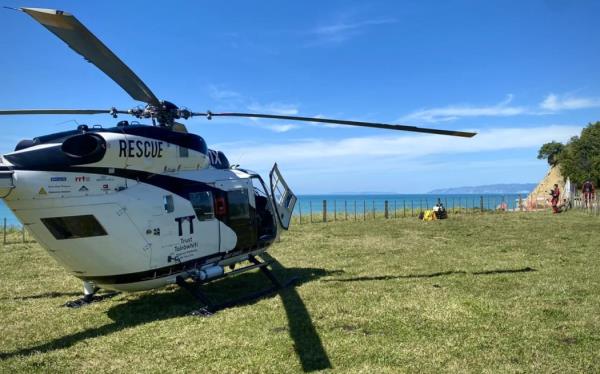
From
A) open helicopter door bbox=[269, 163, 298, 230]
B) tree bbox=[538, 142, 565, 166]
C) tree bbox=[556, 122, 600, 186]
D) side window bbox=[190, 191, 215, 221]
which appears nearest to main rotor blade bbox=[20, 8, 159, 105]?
side window bbox=[190, 191, 215, 221]

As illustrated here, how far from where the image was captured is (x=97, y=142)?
24.5ft

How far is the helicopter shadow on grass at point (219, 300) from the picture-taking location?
6398 millimetres

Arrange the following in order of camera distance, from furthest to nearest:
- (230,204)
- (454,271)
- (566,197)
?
(566,197) < (454,271) < (230,204)

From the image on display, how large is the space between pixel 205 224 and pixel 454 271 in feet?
20.8

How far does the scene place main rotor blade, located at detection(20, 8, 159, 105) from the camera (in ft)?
17.2

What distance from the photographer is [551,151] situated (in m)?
55.5

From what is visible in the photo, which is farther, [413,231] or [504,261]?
[413,231]

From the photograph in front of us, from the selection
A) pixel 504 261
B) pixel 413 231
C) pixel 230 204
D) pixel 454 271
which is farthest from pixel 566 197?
pixel 230 204

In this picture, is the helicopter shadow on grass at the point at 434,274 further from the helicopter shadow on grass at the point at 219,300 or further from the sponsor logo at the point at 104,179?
the sponsor logo at the point at 104,179

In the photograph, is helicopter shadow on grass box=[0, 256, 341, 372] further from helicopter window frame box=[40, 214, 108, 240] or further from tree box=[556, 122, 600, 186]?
tree box=[556, 122, 600, 186]

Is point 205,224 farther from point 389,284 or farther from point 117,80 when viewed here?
point 389,284

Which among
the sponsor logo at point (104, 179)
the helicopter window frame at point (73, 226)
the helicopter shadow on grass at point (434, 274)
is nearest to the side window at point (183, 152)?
the sponsor logo at point (104, 179)

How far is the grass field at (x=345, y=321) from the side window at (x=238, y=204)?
178 cm

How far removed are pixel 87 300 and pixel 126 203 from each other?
2882 mm
